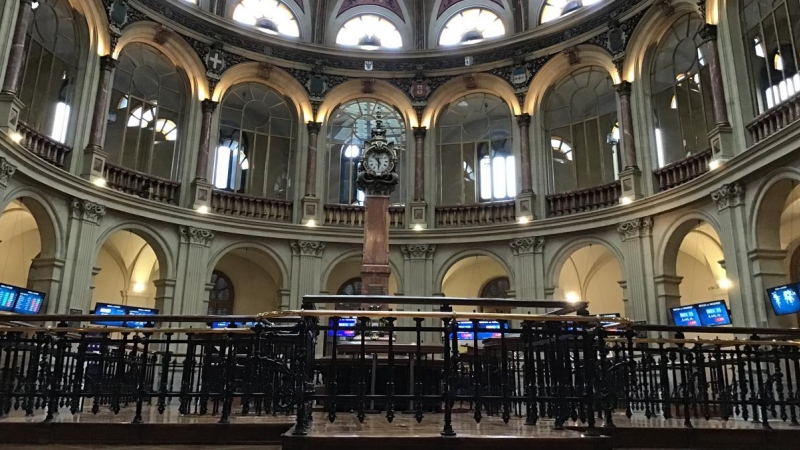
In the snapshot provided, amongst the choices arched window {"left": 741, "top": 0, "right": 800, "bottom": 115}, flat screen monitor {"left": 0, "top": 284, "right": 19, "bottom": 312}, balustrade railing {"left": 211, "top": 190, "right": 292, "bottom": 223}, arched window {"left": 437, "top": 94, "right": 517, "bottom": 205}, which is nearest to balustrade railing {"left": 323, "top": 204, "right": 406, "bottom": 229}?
balustrade railing {"left": 211, "top": 190, "right": 292, "bottom": 223}

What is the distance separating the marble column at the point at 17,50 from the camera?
13.2 meters

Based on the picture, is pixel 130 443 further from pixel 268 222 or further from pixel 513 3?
pixel 513 3

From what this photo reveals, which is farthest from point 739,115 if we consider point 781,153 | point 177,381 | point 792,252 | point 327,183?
point 177,381

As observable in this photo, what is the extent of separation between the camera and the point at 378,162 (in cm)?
1351

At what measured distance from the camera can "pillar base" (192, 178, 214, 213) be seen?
1816cm

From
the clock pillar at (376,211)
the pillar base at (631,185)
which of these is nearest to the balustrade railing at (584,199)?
the pillar base at (631,185)

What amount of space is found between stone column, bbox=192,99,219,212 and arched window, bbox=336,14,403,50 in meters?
5.83

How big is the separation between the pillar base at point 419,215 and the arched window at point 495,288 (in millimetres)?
4419

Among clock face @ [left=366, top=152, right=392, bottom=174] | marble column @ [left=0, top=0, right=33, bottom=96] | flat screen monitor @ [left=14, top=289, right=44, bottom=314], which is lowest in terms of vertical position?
flat screen monitor @ [left=14, top=289, right=44, bottom=314]

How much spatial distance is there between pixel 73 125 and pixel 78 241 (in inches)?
123

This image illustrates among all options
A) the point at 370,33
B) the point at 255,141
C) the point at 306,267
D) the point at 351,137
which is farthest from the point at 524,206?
the point at 255,141

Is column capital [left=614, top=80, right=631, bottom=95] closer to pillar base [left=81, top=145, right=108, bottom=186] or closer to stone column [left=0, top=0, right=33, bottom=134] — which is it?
pillar base [left=81, top=145, right=108, bottom=186]

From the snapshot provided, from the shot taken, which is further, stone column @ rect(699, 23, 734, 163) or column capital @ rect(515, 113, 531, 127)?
column capital @ rect(515, 113, 531, 127)

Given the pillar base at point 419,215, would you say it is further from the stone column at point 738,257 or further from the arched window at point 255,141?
the stone column at point 738,257
